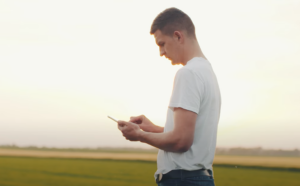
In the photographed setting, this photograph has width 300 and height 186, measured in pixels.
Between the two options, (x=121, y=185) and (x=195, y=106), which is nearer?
(x=195, y=106)

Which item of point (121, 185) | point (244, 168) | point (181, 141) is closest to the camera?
point (181, 141)

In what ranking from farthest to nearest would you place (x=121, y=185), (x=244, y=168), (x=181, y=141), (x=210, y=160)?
(x=244, y=168), (x=121, y=185), (x=210, y=160), (x=181, y=141)

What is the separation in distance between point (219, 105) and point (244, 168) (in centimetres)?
2342

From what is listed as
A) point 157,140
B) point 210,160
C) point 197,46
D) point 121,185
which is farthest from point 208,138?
point 121,185

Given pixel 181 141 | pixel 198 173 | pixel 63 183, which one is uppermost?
pixel 181 141

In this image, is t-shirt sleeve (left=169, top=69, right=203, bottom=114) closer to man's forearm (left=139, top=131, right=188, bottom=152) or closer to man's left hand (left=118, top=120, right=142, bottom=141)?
man's forearm (left=139, top=131, right=188, bottom=152)

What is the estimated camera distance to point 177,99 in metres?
2.60

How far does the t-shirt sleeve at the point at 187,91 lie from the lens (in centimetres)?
256

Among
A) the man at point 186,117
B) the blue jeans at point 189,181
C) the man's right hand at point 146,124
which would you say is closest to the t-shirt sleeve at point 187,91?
the man at point 186,117

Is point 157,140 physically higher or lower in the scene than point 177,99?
lower

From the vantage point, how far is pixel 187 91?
101 inches

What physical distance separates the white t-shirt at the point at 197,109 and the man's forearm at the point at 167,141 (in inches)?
2.6

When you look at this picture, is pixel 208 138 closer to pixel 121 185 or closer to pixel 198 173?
pixel 198 173

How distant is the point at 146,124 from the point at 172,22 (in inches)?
36.3
